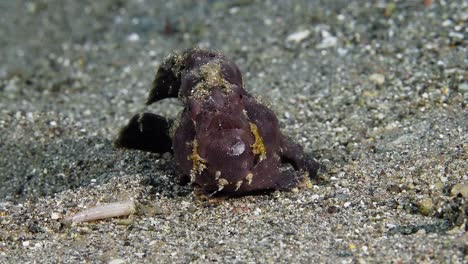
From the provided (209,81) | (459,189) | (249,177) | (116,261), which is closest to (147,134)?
(209,81)

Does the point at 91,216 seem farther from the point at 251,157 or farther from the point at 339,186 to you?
the point at 339,186

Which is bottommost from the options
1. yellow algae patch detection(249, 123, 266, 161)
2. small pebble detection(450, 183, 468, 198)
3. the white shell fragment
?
small pebble detection(450, 183, 468, 198)

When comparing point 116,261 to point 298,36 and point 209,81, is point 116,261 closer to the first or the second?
point 209,81

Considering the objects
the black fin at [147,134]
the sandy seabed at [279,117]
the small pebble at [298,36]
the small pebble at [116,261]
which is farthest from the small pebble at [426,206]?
the small pebble at [298,36]

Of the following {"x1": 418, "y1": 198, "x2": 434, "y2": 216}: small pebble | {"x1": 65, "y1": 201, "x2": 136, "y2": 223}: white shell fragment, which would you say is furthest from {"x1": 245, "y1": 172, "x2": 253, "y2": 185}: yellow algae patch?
{"x1": 418, "y1": 198, "x2": 434, "y2": 216}: small pebble

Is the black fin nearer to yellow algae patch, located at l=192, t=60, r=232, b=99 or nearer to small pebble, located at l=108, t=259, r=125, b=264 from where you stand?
yellow algae patch, located at l=192, t=60, r=232, b=99

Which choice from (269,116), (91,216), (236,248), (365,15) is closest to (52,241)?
(91,216)
